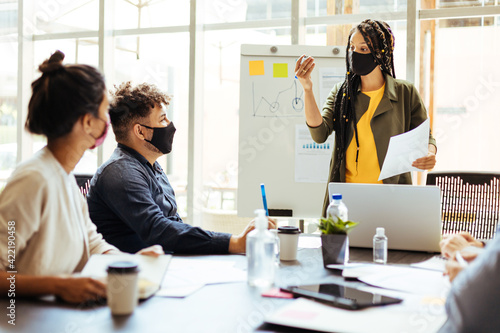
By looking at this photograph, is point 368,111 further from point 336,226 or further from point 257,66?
point 257,66

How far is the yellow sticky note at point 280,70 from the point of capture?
129 inches

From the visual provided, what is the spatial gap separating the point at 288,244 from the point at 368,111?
1068 millimetres

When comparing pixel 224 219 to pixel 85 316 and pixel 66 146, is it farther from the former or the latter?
pixel 85 316

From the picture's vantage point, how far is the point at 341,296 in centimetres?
105

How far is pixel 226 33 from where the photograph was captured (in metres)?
4.22

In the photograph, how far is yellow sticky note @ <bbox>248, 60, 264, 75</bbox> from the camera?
3.29m

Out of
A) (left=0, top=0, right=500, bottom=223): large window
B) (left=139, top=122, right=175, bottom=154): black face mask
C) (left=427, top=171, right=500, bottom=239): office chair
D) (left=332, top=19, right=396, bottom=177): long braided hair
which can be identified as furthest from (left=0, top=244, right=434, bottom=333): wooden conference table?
(left=0, top=0, right=500, bottom=223): large window

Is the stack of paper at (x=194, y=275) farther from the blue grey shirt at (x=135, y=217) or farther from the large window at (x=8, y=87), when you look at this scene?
the large window at (x=8, y=87)

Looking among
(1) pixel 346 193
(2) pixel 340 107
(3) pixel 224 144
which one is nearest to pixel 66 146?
(1) pixel 346 193

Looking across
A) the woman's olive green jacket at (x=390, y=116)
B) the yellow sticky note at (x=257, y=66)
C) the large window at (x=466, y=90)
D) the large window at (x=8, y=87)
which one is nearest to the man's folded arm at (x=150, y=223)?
the woman's olive green jacket at (x=390, y=116)

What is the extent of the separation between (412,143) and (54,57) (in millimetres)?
1280

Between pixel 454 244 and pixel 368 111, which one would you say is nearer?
pixel 454 244

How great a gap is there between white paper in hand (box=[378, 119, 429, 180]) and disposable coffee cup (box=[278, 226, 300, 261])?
1.84ft

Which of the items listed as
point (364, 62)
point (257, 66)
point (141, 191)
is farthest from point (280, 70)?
point (141, 191)
